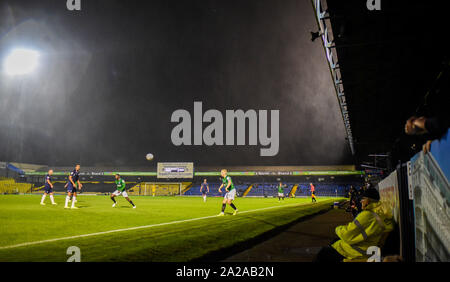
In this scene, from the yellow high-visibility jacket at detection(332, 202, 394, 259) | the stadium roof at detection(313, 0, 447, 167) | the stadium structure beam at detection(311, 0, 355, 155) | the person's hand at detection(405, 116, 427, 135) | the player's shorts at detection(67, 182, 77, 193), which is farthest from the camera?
the player's shorts at detection(67, 182, 77, 193)

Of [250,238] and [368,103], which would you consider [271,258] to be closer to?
[250,238]

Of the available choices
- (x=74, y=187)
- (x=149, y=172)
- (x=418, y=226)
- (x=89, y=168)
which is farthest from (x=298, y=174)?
(x=418, y=226)

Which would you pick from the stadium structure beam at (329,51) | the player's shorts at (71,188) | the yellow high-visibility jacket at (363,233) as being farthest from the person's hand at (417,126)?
the player's shorts at (71,188)

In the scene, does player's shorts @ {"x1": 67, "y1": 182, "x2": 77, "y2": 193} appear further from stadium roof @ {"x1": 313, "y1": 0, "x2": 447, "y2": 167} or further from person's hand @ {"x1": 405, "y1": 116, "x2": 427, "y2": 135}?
person's hand @ {"x1": 405, "y1": 116, "x2": 427, "y2": 135}

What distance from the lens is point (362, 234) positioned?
3568mm

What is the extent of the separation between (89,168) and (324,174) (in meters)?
50.4

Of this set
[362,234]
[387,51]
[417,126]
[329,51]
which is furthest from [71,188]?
[417,126]

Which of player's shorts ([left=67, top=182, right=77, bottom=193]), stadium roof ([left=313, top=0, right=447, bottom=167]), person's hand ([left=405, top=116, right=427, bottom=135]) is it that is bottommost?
player's shorts ([left=67, top=182, right=77, bottom=193])

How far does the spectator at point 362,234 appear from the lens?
3561 mm

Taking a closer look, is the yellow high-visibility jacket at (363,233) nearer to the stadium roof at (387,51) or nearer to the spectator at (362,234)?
the spectator at (362,234)

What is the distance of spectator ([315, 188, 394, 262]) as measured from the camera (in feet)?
11.7

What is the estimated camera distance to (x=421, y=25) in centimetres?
869

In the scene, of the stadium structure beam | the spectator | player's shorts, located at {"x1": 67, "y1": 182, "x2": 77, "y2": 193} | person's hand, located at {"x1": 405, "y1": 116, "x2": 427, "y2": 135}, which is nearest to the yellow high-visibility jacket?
the spectator

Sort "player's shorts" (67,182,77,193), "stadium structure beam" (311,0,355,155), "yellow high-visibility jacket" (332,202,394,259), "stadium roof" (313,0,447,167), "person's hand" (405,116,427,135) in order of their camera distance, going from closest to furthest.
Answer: "person's hand" (405,116,427,135) < "yellow high-visibility jacket" (332,202,394,259) < "stadium roof" (313,0,447,167) < "stadium structure beam" (311,0,355,155) < "player's shorts" (67,182,77,193)
